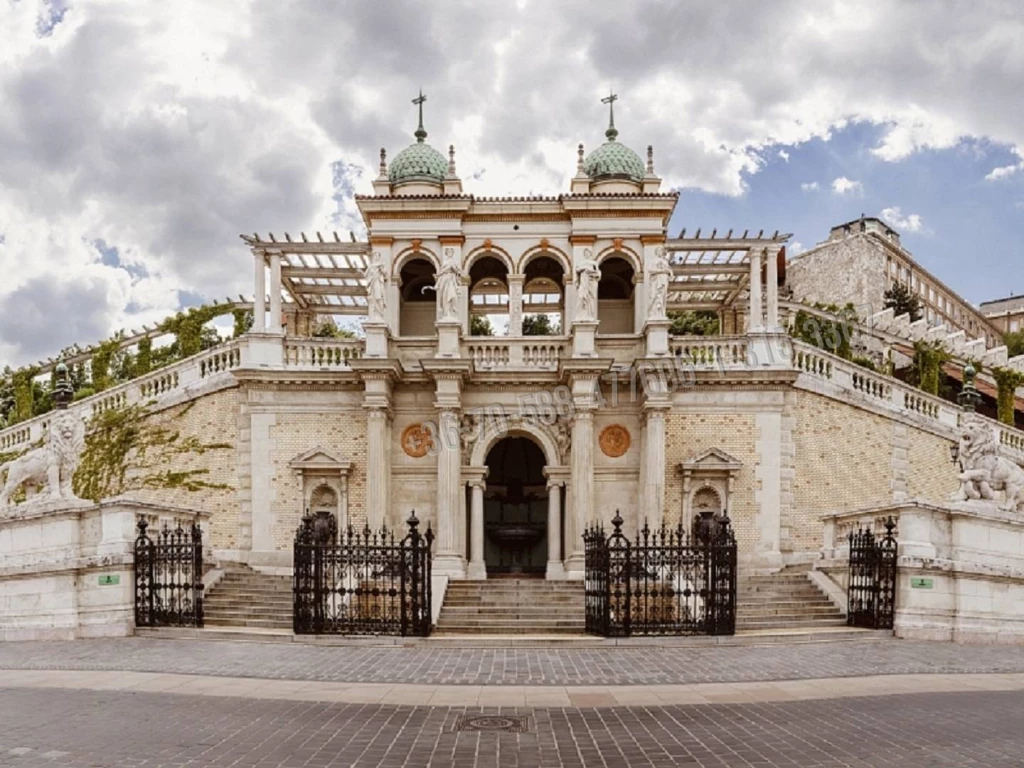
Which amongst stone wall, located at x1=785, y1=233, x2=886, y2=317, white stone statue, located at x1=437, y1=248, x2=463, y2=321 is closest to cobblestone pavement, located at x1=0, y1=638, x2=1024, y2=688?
white stone statue, located at x1=437, y1=248, x2=463, y2=321

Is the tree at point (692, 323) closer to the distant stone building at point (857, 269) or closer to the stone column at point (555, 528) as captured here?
the distant stone building at point (857, 269)

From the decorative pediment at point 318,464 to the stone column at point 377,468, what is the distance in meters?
0.93

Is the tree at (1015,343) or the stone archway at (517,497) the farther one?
the tree at (1015,343)

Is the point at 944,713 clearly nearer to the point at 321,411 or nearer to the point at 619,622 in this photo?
the point at 619,622

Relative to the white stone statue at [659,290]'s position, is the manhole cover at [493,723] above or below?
below

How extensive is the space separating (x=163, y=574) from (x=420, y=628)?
5324 millimetres

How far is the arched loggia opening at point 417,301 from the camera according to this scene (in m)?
30.4

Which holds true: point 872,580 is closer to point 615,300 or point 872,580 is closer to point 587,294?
point 587,294

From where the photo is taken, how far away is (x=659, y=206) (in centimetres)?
2833

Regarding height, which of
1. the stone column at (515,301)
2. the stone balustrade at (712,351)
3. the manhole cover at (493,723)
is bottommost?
the manhole cover at (493,723)

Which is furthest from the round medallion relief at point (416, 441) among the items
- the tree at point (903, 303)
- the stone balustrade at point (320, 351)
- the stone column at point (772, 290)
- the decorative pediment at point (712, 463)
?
the tree at point (903, 303)

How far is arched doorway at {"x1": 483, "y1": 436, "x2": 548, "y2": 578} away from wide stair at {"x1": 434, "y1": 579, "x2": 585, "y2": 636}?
24.1ft

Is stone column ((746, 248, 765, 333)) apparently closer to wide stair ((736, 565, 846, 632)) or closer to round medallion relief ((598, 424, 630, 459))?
round medallion relief ((598, 424, 630, 459))

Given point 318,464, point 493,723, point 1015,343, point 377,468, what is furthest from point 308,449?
point 1015,343
